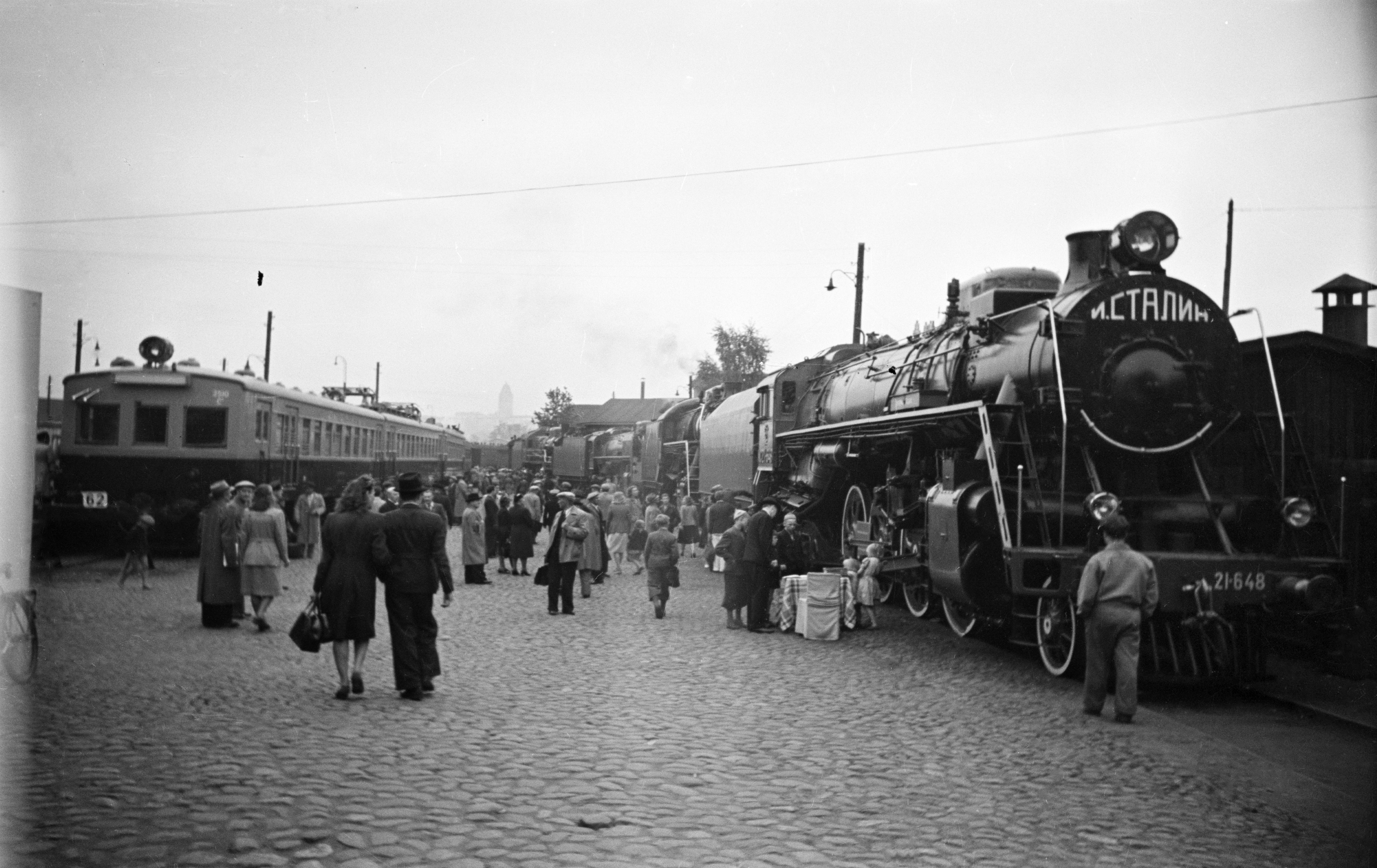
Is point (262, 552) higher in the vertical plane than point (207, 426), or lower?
lower

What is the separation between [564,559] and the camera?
1328 cm

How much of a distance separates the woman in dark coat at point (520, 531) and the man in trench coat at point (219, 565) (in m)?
7.18

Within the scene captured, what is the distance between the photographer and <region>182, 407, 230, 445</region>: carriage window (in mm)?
17438

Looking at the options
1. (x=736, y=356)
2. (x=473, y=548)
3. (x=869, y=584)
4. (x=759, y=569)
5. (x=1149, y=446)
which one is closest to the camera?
(x=1149, y=446)

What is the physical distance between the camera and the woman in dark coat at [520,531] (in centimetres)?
1808

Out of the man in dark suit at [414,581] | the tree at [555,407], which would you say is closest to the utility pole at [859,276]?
the man in dark suit at [414,581]

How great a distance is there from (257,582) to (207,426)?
7.48 meters

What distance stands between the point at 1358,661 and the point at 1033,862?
712 centimetres

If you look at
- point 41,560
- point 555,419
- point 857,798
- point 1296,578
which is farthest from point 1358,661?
point 555,419

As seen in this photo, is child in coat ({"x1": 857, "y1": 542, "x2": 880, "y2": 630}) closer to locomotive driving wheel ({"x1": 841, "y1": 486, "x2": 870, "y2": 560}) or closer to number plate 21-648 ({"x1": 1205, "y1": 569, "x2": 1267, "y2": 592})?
locomotive driving wheel ({"x1": 841, "y1": 486, "x2": 870, "y2": 560})

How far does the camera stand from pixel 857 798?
558cm

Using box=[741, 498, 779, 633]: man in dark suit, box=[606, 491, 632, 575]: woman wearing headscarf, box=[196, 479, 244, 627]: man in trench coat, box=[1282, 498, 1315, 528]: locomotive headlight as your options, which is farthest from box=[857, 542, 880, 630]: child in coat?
box=[606, 491, 632, 575]: woman wearing headscarf

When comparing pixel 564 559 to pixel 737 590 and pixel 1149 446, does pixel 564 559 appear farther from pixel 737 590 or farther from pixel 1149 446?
pixel 1149 446

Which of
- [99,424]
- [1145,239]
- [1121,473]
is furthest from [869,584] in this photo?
[99,424]
